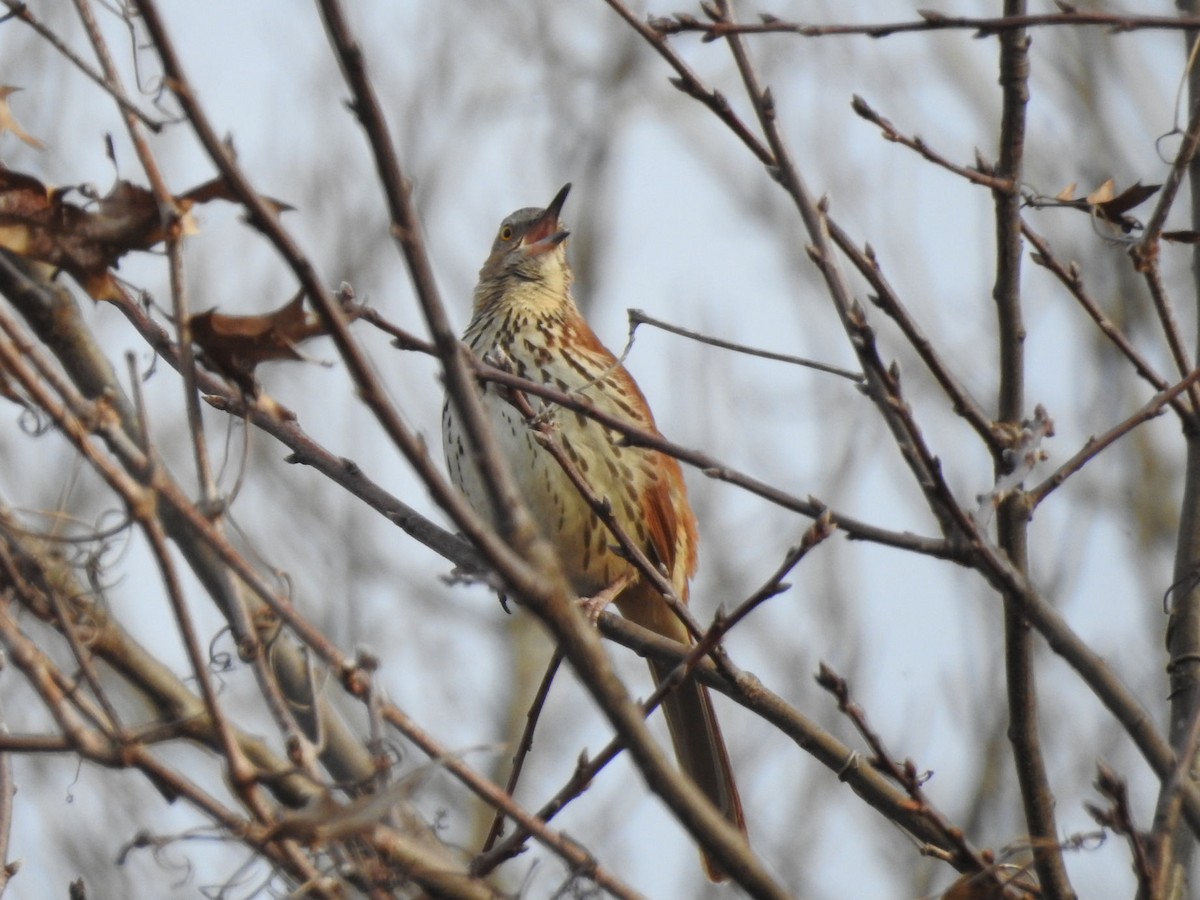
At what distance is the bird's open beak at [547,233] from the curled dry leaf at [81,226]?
3907 mm

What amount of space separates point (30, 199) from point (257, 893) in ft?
3.12

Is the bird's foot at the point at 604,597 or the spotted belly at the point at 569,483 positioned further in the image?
the spotted belly at the point at 569,483

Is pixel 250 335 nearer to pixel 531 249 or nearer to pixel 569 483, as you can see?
pixel 569 483

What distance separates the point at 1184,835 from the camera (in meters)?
2.95

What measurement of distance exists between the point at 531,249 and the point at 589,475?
1294 millimetres

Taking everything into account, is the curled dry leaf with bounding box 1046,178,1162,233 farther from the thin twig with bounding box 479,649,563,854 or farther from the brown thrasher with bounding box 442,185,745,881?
the brown thrasher with bounding box 442,185,745,881

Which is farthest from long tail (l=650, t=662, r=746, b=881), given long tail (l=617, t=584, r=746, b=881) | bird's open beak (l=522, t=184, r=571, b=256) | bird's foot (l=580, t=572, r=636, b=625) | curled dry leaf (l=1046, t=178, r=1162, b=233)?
curled dry leaf (l=1046, t=178, r=1162, b=233)

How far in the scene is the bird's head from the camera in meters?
6.03

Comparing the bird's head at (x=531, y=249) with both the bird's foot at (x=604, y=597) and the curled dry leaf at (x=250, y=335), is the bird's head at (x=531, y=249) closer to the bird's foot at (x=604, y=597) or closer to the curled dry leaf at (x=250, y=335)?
the bird's foot at (x=604, y=597)

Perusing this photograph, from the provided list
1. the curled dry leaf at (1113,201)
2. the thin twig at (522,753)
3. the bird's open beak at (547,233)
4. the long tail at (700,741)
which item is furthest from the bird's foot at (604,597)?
the curled dry leaf at (1113,201)

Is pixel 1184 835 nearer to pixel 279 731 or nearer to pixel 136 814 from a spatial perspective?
pixel 279 731

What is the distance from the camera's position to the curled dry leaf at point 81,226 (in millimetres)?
2098

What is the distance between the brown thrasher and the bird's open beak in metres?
0.03

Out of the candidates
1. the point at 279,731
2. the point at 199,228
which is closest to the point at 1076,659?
the point at 279,731
